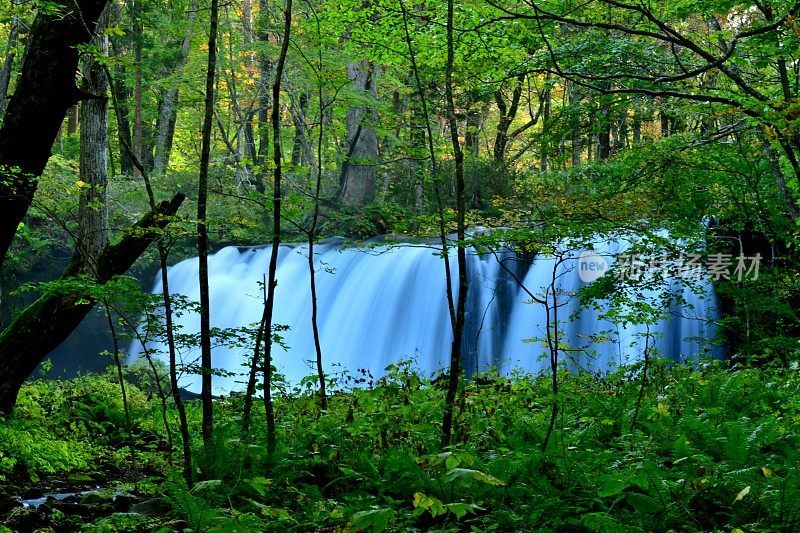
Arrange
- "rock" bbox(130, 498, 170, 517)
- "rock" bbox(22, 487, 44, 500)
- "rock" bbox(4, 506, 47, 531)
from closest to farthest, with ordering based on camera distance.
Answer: "rock" bbox(4, 506, 47, 531)
"rock" bbox(130, 498, 170, 517)
"rock" bbox(22, 487, 44, 500)

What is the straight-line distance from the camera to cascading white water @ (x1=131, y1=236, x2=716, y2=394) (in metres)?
11.0

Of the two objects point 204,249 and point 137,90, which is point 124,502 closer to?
point 204,249

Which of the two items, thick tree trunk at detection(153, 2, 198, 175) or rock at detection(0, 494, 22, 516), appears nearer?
rock at detection(0, 494, 22, 516)

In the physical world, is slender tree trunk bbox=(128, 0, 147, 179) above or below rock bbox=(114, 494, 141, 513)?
above

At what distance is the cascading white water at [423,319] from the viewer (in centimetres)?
1103

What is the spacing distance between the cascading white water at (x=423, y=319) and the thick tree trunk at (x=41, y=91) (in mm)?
5986

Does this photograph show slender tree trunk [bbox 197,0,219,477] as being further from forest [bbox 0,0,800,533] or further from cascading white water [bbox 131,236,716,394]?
→ cascading white water [bbox 131,236,716,394]

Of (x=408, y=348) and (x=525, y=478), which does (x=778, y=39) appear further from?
(x=408, y=348)

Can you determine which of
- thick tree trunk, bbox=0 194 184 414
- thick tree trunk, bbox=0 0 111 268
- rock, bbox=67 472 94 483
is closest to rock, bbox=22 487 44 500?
rock, bbox=67 472 94 483

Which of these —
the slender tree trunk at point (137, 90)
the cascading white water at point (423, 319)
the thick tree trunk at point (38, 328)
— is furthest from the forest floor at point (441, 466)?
the slender tree trunk at point (137, 90)

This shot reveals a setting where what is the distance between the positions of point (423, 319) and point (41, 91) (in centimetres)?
848

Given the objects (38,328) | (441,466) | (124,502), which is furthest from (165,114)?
(441,466)

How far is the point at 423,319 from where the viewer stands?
12625 millimetres

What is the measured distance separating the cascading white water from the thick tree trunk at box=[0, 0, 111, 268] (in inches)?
236
